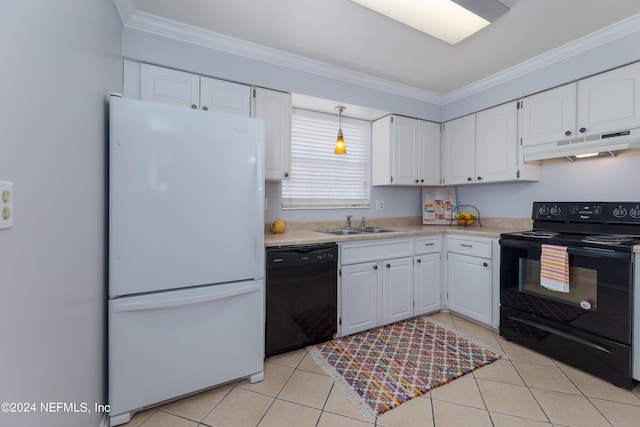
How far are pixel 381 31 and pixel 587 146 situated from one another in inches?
69.2

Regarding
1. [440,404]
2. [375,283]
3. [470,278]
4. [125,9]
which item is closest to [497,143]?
[470,278]

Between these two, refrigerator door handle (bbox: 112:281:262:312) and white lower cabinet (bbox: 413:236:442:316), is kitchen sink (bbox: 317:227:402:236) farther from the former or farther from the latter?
refrigerator door handle (bbox: 112:281:262:312)

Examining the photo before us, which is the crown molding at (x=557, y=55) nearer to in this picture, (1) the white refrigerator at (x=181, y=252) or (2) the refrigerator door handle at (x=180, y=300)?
(1) the white refrigerator at (x=181, y=252)

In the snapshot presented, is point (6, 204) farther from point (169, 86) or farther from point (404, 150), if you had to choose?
point (404, 150)

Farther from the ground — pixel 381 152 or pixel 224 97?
pixel 224 97

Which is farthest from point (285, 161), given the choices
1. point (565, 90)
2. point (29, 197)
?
point (565, 90)

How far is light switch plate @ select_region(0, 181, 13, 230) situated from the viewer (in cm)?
72

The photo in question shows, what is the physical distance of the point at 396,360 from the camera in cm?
212

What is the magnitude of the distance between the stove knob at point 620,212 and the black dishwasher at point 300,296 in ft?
6.85

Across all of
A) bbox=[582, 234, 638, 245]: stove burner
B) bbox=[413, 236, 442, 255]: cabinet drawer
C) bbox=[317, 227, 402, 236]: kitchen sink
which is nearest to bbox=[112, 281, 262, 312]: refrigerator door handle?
bbox=[317, 227, 402, 236]: kitchen sink

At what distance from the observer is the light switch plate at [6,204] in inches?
28.3

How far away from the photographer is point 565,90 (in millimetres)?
2385

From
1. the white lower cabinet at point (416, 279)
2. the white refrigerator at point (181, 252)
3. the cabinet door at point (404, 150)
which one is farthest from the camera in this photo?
the cabinet door at point (404, 150)

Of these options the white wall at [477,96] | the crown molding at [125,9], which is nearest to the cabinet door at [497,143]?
the white wall at [477,96]
